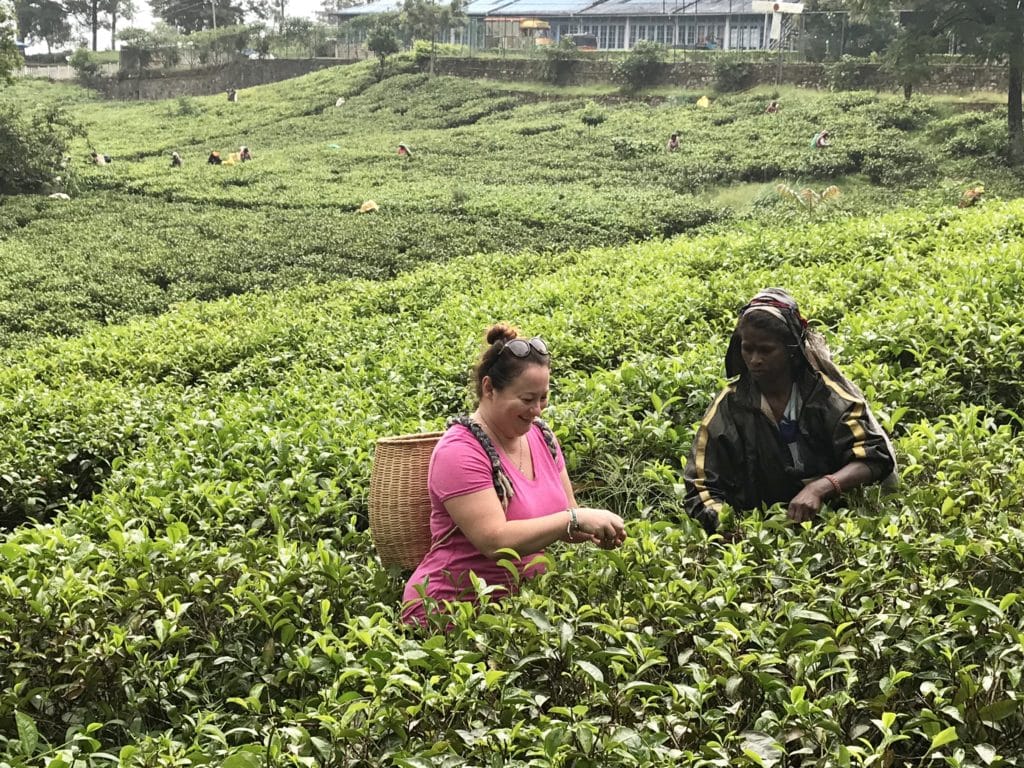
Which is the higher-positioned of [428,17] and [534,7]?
[534,7]

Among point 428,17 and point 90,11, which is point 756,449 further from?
point 90,11

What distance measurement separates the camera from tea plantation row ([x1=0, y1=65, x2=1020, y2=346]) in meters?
13.8

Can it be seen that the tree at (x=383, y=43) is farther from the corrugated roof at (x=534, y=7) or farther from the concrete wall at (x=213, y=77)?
the corrugated roof at (x=534, y=7)

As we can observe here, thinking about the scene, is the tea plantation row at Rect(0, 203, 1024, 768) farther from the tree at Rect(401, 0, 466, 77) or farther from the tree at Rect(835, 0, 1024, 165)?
the tree at Rect(401, 0, 466, 77)

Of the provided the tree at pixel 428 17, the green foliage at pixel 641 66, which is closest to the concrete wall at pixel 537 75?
the green foliage at pixel 641 66

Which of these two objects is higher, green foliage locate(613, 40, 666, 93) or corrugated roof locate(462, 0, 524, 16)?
corrugated roof locate(462, 0, 524, 16)

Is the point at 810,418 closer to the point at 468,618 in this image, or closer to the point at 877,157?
the point at 468,618

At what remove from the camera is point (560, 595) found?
266 centimetres

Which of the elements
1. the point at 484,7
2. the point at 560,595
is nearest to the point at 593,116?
the point at 484,7

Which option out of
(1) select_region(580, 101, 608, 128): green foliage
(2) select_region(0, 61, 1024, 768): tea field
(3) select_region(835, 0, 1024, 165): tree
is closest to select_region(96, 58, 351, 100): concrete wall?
(1) select_region(580, 101, 608, 128): green foliage

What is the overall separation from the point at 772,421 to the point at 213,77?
44.9m

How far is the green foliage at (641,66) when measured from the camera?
30.0 meters

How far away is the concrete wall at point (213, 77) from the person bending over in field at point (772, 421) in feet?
138

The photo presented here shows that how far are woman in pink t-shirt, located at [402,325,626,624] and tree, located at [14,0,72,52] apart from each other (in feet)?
194
